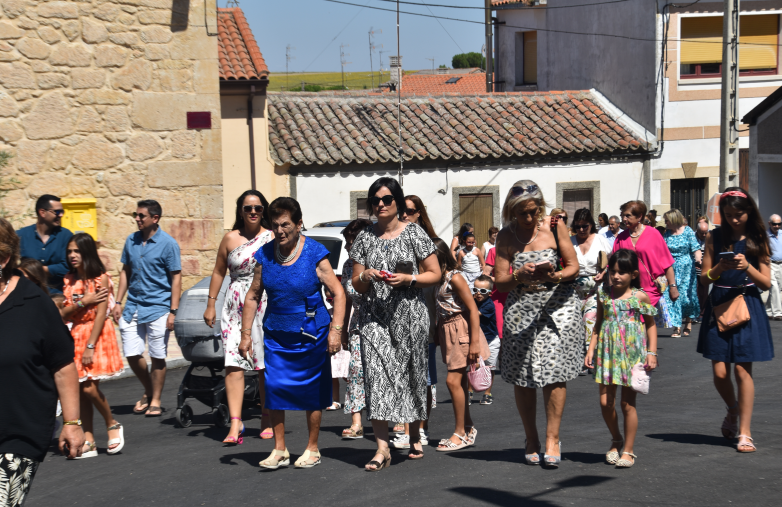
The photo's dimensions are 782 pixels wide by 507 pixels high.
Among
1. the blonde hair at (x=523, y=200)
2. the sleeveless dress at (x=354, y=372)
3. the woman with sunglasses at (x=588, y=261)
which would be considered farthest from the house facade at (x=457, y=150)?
the blonde hair at (x=523, y=200)

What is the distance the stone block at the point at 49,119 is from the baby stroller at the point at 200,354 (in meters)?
5.23

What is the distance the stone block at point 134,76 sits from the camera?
11844 mm

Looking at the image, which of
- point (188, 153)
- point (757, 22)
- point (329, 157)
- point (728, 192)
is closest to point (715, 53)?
point (757, 22)

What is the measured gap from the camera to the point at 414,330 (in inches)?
227

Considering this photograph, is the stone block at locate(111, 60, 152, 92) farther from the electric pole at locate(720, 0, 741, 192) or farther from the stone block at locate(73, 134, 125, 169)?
the electric pole at locate(720, 0, 741, 192)

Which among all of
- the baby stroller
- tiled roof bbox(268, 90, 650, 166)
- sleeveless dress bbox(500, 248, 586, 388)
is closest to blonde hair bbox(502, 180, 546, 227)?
sleeveless dress bbox(500, 248, 586, 388)

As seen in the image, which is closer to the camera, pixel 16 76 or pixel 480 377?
pixel 480 377

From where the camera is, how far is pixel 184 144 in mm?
12188

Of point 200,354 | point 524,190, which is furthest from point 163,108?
point 524,190

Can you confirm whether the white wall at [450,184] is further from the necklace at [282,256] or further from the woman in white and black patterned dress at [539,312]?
the woman in white and black patterned dress at [539,312]

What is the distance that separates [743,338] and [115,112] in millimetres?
8923

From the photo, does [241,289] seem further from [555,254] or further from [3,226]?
[3,226]

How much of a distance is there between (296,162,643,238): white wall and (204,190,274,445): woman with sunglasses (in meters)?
13.2

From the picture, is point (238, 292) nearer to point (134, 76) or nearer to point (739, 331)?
point (739, 331)
